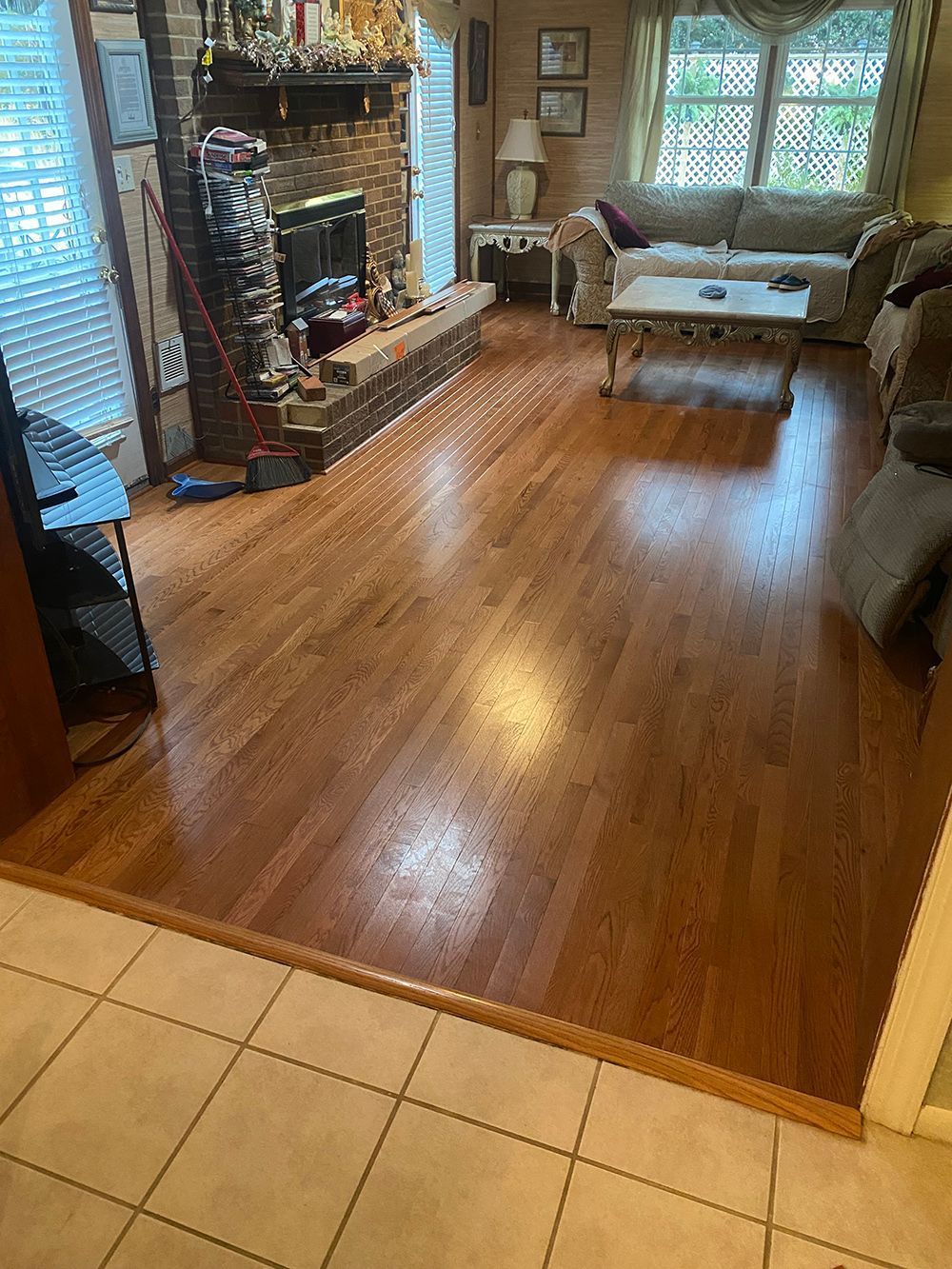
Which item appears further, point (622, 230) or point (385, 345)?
point (622, 230)

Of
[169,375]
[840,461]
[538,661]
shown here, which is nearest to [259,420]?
[169,375]

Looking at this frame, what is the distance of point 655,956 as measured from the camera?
1.89 metres

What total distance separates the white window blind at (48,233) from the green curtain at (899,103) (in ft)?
17.5

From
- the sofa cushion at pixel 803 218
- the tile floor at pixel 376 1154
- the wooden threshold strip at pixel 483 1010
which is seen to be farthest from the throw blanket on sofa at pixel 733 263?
the tile floor at pixel 376 1154

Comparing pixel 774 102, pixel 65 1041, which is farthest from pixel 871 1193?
pixel 774 102

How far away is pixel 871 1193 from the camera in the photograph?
1460 mm

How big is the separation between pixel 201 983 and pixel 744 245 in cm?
636

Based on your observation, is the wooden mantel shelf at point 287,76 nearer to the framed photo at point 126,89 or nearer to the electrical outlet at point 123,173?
the framed photo at point 126,89

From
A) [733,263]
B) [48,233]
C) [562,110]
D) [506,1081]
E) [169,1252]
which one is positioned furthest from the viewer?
[562,110]

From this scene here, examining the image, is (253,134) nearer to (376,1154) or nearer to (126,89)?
(126,89)

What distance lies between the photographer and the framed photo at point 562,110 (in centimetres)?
707

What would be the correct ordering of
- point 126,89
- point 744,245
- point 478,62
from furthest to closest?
point 478,62 → point 744,245 → point 126,89

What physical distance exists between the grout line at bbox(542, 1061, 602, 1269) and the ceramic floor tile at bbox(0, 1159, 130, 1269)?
64cm

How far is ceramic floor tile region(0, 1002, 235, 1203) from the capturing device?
1.50 meters
